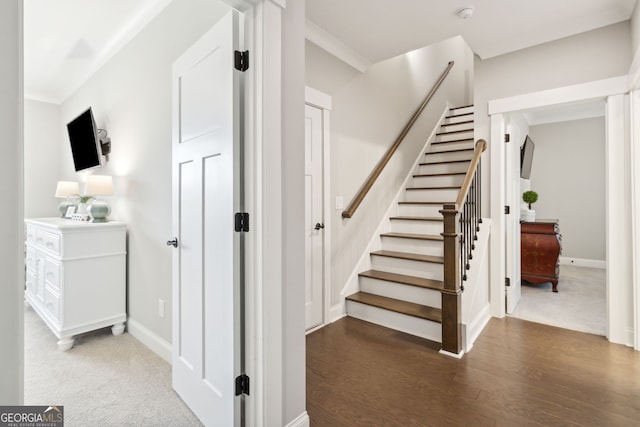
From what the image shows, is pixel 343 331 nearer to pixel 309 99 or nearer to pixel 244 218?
pixel 244 218

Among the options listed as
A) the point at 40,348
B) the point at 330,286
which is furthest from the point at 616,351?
the point at 40,348

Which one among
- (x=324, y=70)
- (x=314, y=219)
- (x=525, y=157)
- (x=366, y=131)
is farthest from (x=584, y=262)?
(x=324, y=70)

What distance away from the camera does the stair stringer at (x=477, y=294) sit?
7.98 ft

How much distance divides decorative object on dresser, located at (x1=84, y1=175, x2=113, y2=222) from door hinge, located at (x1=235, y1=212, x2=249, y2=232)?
85.0 inches

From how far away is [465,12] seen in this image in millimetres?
2338

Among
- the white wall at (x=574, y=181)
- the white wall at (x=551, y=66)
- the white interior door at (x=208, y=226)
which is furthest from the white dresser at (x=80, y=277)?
the white wall at (x=574, y=181)

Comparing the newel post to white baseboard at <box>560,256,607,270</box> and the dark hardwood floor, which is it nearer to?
the dark hardwood floor

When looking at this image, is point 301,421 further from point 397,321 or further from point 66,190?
point 66,190

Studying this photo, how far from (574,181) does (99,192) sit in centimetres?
703

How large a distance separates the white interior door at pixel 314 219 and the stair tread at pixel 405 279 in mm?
638

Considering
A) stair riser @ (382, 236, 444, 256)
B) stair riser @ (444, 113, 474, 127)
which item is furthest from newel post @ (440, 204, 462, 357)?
stair riser @ (444, 113, 474, 127)

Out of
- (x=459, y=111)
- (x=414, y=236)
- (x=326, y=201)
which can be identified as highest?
(x=459, y=111)

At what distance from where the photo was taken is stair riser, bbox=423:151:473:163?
4.26 m

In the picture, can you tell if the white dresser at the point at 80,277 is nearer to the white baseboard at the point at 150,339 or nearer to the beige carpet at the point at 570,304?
the white baseboard at the point at 150,339
